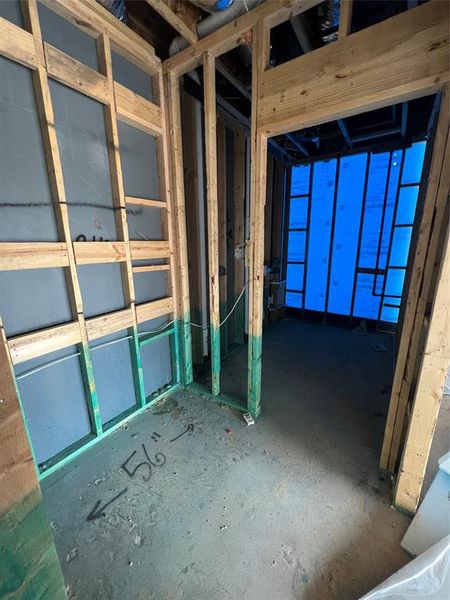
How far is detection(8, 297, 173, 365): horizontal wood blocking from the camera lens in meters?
1.39

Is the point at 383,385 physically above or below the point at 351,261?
below

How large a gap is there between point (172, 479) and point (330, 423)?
4.25 feet

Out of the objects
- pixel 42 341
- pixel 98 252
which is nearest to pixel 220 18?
pixel 98 252

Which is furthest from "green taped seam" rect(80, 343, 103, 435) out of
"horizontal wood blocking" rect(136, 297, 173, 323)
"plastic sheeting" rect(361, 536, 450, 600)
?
"plastic sheeting" rect(361, 536, 450, 600)

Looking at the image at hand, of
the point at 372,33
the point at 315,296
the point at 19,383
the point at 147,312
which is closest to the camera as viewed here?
the point at 372,33

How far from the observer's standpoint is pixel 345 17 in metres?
1.26

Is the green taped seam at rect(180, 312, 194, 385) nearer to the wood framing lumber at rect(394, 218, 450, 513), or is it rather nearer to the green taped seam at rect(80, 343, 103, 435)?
the green taped seam at rect(80, 343, 103, 435)

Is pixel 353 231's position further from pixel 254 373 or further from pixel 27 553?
pixel 27 553

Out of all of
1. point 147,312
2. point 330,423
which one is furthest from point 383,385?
point 147,312

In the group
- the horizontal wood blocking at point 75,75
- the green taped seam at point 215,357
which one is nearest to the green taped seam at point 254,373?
the green taped seam at point 215,357

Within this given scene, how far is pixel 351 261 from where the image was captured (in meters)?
3.94

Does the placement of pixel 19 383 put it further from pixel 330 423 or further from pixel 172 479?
pixel 330 423

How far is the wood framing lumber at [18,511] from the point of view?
563 mm

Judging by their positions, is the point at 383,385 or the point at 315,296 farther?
the point at 315,296
